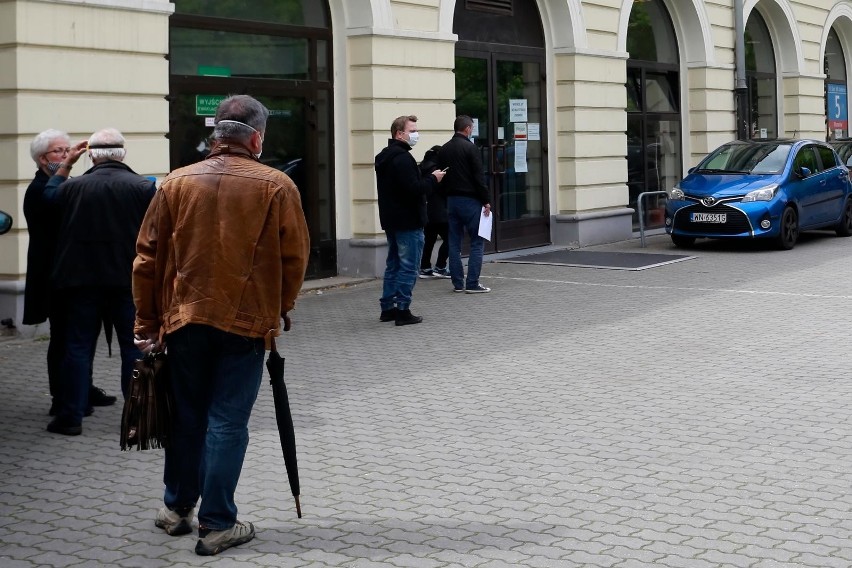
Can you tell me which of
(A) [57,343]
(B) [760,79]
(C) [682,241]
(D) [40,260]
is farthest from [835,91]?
(D) [40,260]

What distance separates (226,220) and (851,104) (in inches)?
1149

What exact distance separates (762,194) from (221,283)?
13.7 m

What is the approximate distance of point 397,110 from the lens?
1577cm

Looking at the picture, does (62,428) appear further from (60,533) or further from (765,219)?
(765,219)

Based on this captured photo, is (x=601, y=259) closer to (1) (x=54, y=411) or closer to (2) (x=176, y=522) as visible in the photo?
(1) (x=54, y=411)

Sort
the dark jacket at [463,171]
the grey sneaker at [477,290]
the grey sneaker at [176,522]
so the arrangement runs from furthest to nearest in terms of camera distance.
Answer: the grey sneaker at [477,290] < the dark jacket at [463,171] < the grey sneaker at [176,522]

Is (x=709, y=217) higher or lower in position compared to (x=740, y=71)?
lower

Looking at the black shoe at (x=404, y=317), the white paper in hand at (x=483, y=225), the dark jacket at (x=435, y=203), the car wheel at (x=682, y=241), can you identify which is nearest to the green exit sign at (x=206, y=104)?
the dark jacket at (x=435, y=203)

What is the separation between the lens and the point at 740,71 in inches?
937

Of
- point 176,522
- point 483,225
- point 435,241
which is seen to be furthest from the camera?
point 435,241

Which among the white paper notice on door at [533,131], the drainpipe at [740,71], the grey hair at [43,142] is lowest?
the grey hair at [43,142]

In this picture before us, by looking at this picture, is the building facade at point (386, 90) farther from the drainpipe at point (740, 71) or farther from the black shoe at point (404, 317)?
the black shoe at point (404, 317)

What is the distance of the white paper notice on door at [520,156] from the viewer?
18.7 m

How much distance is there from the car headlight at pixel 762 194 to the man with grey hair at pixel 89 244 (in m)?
11.6
